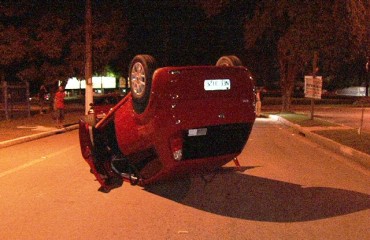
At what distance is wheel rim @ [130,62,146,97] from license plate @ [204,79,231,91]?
95 cm

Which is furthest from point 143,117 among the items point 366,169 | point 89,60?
point 89,60

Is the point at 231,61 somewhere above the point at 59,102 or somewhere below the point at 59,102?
above

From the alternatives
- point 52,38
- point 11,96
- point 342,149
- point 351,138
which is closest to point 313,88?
point 351,138

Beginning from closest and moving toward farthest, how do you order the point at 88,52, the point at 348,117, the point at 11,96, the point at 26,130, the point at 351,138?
1. the point at 351,138
2. the point at 26,130
3. the point at 88,52
4. the point at 11,96
5. the point at 348,117

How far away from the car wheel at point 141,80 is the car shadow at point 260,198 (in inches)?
70.1

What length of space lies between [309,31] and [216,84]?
21.0 metres

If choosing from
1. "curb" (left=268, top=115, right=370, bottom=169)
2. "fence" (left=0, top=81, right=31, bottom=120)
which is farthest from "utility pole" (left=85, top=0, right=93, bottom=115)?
"curb" (left=268, top=115, right=370, bottom=169)

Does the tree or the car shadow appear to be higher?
the tree

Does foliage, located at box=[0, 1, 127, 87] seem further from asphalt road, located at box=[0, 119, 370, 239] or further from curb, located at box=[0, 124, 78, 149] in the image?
asphalt road, located at box=[0, 119, 370, 239]

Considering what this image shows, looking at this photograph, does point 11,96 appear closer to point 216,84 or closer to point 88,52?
point 88,52

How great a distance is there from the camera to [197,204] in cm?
913

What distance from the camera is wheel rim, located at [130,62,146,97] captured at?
876 cm

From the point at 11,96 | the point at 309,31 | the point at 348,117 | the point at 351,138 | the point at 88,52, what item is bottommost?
the point at 348,117

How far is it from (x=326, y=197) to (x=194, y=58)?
1619 inches
